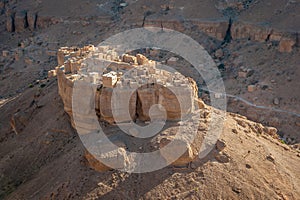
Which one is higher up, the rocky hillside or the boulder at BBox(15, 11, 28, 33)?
the rocky hillside

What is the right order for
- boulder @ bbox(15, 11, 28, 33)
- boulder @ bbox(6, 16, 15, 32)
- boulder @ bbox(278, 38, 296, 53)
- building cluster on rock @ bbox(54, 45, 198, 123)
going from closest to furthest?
building cluster on rock @ bbox(54, 45, 198, 123)
boulder @ bbox(278, 38, 296, 53)
boulder @ bbox(15, 11, 28, 33)
boulder @ bbox(6, 16, 15, 32)

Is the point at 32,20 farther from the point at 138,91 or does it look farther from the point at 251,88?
the point at 138,91

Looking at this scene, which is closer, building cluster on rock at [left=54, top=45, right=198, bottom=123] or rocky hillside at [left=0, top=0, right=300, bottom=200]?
rocky hillside at [left=0, top=0, right=300, bottom=200]

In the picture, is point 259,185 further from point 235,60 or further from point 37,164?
point 235,60

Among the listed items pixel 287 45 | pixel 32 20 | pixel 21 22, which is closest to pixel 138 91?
pixel 287 45

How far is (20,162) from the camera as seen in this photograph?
2120 centimetres

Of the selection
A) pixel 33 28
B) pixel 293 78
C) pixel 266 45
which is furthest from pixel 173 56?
pixel 33 28

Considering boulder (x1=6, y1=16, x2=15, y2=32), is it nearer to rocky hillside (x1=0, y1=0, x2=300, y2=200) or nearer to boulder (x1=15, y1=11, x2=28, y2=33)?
rocky hillside (x1=0, y1=0, x2=300, y2=200)

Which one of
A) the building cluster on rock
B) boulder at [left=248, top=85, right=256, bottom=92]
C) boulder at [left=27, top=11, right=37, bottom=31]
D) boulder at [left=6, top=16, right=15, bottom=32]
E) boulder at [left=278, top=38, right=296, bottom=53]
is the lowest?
boulder at [left=6, top=16, right=15, bottom=32]

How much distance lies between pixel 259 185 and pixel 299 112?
1433cm

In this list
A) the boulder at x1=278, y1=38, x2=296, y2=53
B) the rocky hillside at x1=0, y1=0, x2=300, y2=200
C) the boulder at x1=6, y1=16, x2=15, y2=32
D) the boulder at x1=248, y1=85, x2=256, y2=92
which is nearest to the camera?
the rocky hillside at x1=0, y1=0, x2=300, y2=200

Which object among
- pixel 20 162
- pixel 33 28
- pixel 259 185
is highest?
pixel 259 185

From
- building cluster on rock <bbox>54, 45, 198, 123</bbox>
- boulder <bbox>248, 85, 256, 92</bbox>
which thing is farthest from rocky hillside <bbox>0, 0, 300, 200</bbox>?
building cluster on rock <bbox>54, 45, 198, 123</bbox>

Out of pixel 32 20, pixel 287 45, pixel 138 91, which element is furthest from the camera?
pixel 32 20
